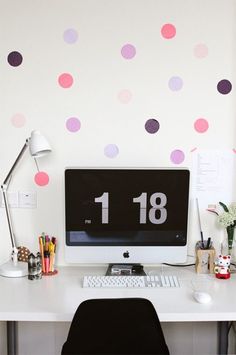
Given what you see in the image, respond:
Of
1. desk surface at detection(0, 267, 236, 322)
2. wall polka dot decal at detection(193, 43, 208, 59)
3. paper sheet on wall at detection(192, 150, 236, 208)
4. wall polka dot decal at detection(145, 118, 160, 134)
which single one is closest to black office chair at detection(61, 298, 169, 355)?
desk surface at detection(0, 267, 236, 322)

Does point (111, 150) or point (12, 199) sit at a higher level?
point (111, 150)

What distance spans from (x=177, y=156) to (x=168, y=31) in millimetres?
667

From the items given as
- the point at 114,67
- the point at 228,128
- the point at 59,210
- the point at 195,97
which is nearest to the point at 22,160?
the point at 59,210

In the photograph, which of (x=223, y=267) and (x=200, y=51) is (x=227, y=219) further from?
(x=200, y=51)

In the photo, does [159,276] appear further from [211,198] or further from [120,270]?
[211,198]

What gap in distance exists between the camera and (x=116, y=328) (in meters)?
1.54

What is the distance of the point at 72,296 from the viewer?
73.1 inches

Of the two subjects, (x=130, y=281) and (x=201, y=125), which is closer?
(x=130, y=281)

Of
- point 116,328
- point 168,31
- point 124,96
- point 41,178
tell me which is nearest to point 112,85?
point 124,96

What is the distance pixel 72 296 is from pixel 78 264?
1.49ft

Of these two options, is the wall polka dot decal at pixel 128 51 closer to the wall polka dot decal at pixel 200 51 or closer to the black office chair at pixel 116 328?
the wall polka dot decal at pixel 200 51

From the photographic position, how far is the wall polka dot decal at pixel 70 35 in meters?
2.20

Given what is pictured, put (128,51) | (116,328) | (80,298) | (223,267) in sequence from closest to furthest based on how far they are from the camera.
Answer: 1. (116,328)
2. (80,298)
3. (223,267)
4. (128,51)

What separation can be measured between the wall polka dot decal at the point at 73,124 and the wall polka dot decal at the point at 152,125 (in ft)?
1.21
